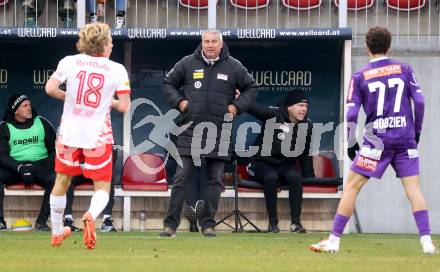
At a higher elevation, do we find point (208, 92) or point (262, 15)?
point (262, 15)

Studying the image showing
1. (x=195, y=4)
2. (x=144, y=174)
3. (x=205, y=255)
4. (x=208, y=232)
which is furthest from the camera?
(x=195, y=4)

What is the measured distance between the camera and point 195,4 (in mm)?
17141

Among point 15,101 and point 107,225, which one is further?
point 15,101

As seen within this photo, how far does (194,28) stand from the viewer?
54.3ft

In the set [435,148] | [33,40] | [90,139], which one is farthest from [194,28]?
[90,139]

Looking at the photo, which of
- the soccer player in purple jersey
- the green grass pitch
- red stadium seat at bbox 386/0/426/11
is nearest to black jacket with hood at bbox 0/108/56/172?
the green grass pitch

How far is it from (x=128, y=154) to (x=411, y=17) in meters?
4.39

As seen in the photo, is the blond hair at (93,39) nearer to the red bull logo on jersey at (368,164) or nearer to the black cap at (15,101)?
the red bull logo on jersey at (368,164)

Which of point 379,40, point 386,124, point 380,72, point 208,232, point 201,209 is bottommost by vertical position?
point 208,232

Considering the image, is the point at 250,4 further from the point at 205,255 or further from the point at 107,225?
the point at 205,255

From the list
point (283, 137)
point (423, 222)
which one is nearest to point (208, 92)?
point (283, 137)

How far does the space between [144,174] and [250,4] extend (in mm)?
2846

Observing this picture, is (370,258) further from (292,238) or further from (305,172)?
(305,172)

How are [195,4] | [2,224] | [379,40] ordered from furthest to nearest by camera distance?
[195,4]
[2,224]
[379,40]
